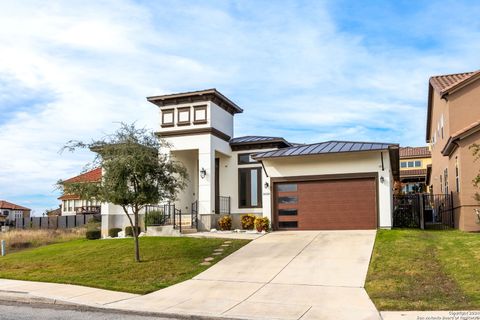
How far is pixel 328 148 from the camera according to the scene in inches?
856

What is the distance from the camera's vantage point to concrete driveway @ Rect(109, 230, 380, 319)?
9.87 m

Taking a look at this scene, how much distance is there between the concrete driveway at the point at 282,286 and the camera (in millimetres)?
9867

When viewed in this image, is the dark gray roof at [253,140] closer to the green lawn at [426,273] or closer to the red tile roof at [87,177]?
the green lawn at [426,273]

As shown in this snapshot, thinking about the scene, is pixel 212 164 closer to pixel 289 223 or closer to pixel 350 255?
pixel 289 223

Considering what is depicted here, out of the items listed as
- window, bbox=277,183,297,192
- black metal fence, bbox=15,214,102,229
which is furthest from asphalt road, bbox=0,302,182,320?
black metal fence, bbox=15,214,102,229

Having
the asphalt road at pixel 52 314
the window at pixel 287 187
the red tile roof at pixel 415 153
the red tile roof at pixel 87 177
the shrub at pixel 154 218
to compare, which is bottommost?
the asphalt road at pixel 52 314

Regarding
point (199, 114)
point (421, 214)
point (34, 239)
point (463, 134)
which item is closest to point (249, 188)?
point (199, 114)

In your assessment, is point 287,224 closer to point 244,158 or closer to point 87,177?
point 244,158

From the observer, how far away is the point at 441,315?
28.8ft

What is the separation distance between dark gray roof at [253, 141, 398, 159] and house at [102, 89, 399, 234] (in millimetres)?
45

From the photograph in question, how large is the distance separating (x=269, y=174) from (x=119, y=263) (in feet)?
28.2

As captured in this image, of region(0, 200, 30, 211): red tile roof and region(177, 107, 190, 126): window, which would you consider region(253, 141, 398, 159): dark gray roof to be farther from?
region(0, 200, 30, 211): red tile roof

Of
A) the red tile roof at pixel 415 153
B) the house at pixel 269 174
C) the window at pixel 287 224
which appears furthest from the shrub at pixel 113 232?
the red tile roof at pixel 415 153

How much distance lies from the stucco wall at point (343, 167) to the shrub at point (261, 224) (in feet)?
1.59
